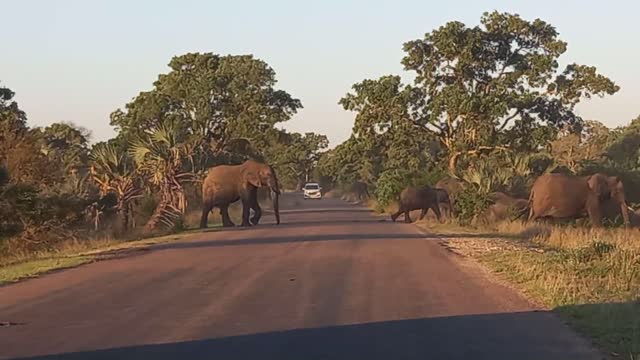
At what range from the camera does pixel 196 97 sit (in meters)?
52.6

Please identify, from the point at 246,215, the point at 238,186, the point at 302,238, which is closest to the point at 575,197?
the point at 302,238

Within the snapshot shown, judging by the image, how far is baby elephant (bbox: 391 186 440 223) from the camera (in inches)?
1687

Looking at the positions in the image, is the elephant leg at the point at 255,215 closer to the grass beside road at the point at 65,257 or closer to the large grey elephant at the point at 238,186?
the large grey elephant at the point at 238,186

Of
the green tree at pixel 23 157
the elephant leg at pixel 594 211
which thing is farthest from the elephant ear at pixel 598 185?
the green tree at pixel 23 157

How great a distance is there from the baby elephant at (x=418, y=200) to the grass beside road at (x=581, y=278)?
14.5 m

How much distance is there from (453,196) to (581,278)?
89.4ft

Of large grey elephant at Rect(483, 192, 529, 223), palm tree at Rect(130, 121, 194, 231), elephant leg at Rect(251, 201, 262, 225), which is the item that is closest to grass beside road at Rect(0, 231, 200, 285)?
elephant leg at Rect(251, 201, 262, 225)

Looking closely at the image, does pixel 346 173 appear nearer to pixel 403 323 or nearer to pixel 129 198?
pixel 129 198

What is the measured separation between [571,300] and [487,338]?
3.38 meters

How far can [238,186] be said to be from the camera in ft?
131

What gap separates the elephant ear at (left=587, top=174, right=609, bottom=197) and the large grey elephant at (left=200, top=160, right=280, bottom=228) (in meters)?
12.2

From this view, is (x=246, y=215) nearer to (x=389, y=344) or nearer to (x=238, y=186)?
(x=238, y=186)

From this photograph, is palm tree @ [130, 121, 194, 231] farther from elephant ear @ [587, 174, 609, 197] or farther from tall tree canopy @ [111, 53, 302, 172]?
elephant ear @ [587, 174, 609, 197]

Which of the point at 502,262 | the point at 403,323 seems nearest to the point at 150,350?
the point at 403,323
